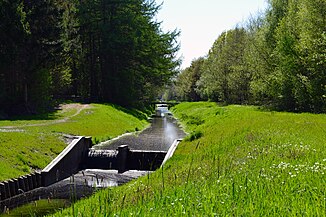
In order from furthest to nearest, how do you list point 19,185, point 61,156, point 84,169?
point 84,169
point 61,156
point 19,185

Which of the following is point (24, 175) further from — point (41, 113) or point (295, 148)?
point (41, 113)

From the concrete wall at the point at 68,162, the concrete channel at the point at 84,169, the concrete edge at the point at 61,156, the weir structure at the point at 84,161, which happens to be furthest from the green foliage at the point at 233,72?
the concrete edge at the point at 61,156

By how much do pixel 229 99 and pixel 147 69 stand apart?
49.3 feet

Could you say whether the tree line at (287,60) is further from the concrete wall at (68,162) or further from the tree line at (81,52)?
the concrete wall at (68,162)

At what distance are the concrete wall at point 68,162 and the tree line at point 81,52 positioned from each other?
1466 cm

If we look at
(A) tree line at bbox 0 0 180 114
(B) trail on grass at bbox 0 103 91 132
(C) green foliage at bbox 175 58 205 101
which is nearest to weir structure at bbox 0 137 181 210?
(B) trail on grass at bbox 0 103 91 132

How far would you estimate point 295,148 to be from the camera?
1261 cm

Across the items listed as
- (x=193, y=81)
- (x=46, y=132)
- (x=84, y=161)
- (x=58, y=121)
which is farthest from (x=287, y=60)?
(x=193, y=81)

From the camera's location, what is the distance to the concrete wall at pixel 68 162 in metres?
19.5

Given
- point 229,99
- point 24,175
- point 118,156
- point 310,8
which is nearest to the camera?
point 24,175

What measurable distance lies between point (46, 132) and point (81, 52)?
33114 mm

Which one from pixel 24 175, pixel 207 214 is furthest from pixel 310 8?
pixel 207 214

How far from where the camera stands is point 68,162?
22391 mm

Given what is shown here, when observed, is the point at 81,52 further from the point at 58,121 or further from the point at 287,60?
the point at 287,60
